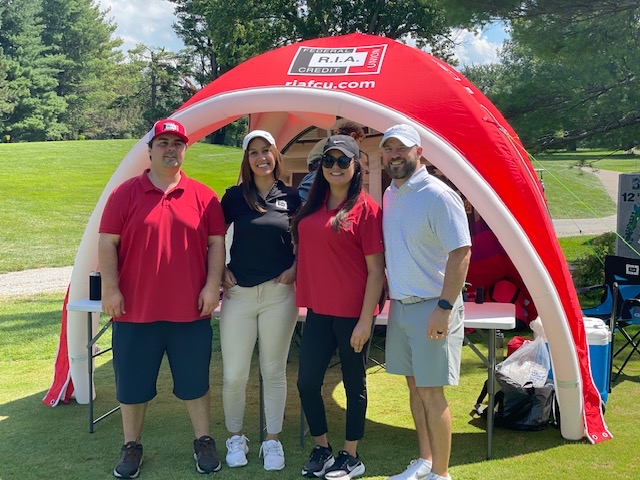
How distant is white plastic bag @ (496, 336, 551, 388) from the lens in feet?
13.5

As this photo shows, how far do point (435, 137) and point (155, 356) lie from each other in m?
1.85

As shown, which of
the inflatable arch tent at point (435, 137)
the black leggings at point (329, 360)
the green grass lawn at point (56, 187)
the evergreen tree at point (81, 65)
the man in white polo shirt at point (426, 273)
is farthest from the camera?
the evergreen tree at point (81, 65)

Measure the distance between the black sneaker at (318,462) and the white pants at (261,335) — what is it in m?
0.24

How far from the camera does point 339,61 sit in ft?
13.7

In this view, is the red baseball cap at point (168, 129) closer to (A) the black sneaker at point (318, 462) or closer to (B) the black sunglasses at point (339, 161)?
(B) the black sunglasses at point (339, 161)

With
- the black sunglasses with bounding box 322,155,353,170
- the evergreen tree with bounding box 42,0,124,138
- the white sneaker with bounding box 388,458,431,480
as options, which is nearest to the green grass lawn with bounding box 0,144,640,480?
the white sneaker with bounding box 388,458,431,480

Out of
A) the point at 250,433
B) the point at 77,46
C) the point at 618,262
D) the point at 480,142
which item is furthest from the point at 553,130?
Answer: the point at 77,46

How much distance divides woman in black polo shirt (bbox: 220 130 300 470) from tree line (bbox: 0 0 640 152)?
4.78 metres

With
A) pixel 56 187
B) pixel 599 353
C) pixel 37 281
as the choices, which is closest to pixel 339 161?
pixel 599 353

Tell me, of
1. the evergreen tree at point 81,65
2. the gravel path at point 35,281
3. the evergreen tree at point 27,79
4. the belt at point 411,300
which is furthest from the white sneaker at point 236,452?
the evergreen tree at point 81,65

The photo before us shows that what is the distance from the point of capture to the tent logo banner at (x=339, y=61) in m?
4.09

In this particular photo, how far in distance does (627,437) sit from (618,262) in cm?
160

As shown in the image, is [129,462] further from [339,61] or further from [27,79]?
[27,79]

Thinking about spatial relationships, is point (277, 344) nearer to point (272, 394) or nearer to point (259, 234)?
point (272, 394)
